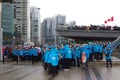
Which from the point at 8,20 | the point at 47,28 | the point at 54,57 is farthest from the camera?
the point at 47,28

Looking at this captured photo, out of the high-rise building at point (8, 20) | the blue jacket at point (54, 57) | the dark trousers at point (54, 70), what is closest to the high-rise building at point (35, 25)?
the high-rise building at point (8, 20)

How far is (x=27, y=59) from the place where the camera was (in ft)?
123

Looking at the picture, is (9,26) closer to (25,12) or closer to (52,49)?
(25,12)

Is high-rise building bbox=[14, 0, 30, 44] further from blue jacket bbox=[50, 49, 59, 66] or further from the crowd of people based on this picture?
blue jacket bbox=[50, 49, 59, 66]

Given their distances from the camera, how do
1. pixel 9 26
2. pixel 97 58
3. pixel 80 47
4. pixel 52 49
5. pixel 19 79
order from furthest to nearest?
pixel 9 26, pixel 97 58, pixel 80 47, pixel 52 49, pixel 19 79

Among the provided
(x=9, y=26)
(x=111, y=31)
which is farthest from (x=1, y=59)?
(x=9, y=26)

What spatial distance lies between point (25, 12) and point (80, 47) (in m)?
129

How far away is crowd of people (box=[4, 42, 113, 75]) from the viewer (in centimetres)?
2220

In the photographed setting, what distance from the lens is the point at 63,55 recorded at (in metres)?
25.6

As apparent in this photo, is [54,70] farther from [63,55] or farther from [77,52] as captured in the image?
[77,52]

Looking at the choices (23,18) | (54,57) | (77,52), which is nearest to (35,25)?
(23,18)

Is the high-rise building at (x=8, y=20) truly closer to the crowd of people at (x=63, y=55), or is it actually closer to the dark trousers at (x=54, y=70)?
the crowd of people at (x=63, y=55)

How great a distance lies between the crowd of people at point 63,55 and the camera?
22.2 meters

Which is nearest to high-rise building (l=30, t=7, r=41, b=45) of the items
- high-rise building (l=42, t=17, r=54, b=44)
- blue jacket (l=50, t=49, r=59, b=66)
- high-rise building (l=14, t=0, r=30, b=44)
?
high-rise building (l=14, t=0, r=30, b=44)
